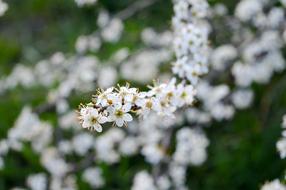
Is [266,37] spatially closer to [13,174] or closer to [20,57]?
[13,174]

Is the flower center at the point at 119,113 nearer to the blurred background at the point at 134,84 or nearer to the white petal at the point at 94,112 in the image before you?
Answer: the white petal at the point at 94,112

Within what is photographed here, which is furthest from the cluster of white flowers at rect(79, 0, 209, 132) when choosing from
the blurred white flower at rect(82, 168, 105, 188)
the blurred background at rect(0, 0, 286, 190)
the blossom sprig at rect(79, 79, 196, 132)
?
the blurred white flower at rect(82, 168, 105, 188)

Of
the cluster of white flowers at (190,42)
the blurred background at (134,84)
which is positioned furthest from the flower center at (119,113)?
the blurred background at (134,84)

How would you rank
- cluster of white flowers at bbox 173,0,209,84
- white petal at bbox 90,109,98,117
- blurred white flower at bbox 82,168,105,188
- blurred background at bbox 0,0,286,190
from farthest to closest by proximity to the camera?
blurred white flower at bbox 82,168,105,188, blurred background at bbox 0,0,286,190, cluster of white flowers at bbox 173,0,209,84, white petal at bbox 90,109,98,117

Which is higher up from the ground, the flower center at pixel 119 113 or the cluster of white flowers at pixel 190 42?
the cluster of white flowers at pixel 190 42

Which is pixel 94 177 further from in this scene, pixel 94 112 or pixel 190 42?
pixel 94 112

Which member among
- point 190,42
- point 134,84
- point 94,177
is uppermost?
point 134,84

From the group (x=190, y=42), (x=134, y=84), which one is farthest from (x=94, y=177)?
(x=190, y=42)

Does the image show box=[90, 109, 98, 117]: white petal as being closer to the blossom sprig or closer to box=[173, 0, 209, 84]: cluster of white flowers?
the blossom sprig

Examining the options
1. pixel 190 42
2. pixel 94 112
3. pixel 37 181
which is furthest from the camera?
pixel 37 181
